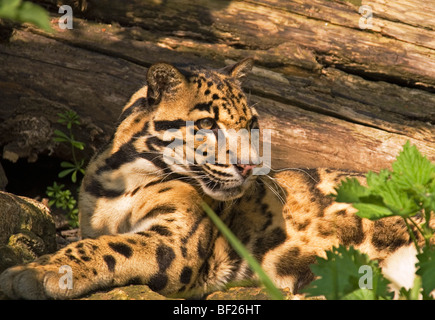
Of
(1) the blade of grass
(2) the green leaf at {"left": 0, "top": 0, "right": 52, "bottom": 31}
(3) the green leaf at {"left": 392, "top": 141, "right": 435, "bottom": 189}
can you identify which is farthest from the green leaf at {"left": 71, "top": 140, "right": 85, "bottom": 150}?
(2) the green leaf at {"left": 0, "top": 0, "right": 52, "bottom": 31}

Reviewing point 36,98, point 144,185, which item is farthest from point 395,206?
point 36,98

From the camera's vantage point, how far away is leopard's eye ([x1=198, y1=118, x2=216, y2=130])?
17.8 feet

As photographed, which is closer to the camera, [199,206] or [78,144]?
[199,206]

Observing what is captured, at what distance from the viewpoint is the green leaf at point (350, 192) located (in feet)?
11.6

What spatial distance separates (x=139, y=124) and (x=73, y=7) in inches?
106

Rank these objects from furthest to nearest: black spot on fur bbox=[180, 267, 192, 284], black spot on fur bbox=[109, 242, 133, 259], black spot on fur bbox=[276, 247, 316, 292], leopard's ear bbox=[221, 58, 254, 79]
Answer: leopard's ear bbox=[221, 58, 254, 79] → black spot on fur bbox=[276, 247, 316, 292] → black spot on fur bbox=[180, 267, 192, 284] → black spot on fur bbox=[109, 242, 133, 259]

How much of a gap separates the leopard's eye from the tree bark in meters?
2.03

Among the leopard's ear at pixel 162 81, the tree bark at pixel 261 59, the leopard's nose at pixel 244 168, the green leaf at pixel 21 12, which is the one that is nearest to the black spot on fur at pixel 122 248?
the leopard's nose at pixel 244 168

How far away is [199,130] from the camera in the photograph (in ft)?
17.8

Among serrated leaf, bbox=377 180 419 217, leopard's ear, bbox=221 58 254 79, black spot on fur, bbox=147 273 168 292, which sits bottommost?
black spot on fur, bbox=147 273 168 292

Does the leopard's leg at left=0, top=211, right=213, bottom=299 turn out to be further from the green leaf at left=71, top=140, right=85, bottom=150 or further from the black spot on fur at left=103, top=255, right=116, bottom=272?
the green leaf at left=71, top=140, right=85, bottom=150

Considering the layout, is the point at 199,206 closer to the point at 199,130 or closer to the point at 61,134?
the point at 199,130

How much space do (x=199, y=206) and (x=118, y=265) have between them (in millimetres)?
1061

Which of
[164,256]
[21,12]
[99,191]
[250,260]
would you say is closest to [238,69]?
[99,191]
